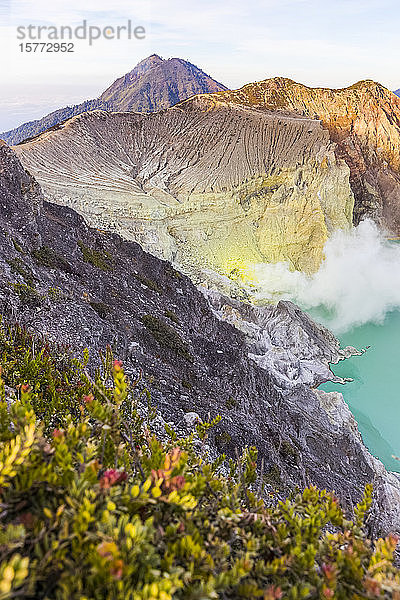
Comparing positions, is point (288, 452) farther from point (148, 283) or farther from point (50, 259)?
point (50, 259)

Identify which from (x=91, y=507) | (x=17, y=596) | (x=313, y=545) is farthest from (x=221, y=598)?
(x=17, y=596)

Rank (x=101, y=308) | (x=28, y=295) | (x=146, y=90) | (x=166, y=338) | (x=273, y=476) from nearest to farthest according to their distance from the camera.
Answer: (x=28, y=295) → (x=273, y=476) → (x=101, y=308) → (x=166, y=338) → (x=146, y=90)

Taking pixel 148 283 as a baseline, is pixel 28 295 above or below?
above

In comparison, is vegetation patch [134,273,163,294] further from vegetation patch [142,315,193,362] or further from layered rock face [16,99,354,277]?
layered rock face [16,99,354,277]

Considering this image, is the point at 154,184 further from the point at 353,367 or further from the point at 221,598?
the point at 221,598

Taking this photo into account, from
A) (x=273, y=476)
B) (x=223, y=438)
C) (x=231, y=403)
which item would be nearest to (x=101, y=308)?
(x=231, y=403)

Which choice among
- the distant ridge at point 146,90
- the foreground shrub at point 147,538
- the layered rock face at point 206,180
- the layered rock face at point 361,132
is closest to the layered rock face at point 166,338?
the foreground shrub at point 147,538

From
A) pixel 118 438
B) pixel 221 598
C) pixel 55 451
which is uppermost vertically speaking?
pixel 55 451
